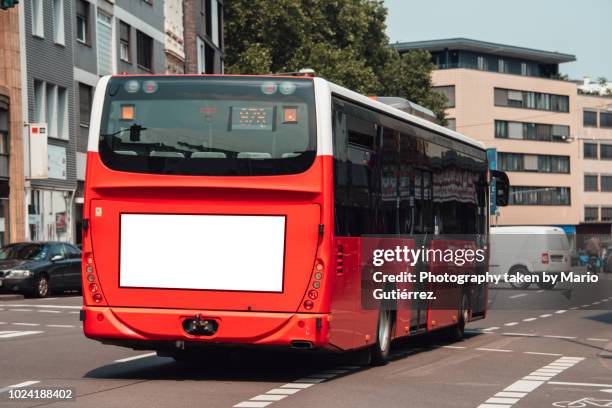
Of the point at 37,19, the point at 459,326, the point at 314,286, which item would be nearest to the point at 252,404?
the point at 314,286

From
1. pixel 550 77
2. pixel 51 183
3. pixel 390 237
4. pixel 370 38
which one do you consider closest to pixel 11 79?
pixel 51 183

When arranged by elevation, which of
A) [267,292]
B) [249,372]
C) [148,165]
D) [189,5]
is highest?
[189,5]

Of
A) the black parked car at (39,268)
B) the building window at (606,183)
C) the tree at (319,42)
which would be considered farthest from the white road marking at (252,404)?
the building window at (606,183)

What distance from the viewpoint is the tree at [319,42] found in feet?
214

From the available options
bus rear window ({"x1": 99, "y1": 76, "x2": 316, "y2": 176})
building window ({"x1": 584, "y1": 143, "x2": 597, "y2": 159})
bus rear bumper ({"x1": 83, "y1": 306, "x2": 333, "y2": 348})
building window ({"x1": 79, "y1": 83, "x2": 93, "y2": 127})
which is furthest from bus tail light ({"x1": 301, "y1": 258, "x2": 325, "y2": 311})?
building window ({"x1": 584, "y1": 143, "x2": 597, "y2": 159})

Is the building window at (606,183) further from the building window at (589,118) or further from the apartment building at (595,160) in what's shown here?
the building window at (589,118)

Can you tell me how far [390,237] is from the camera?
1581cm

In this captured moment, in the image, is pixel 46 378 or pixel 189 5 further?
pixel 189 5

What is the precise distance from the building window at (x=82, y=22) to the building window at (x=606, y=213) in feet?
271

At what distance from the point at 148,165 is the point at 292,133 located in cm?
151

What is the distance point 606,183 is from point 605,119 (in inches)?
235

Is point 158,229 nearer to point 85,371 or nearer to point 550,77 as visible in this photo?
point 85,371

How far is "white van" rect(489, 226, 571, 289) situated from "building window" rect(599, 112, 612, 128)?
8692cm

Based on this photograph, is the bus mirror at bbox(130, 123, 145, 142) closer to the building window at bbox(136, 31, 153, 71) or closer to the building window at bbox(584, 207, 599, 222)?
the building window at bbox(136, 31, 153, 71)
